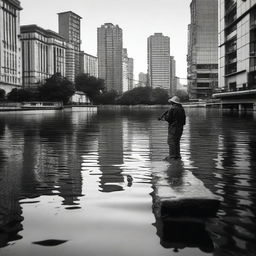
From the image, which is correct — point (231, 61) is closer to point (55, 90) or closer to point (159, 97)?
point (55, 90)

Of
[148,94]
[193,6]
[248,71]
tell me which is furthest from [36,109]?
[193,6]

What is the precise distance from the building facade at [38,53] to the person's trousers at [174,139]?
153 metres

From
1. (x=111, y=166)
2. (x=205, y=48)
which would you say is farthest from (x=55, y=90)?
(x=111, y=166)

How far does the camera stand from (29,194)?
830 cm

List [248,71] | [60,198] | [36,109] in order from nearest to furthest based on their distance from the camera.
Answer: [60,198], [248,71], [36,109]

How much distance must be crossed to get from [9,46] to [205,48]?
75.1m

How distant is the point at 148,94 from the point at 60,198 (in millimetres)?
167639

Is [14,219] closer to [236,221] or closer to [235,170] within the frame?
[236,221]

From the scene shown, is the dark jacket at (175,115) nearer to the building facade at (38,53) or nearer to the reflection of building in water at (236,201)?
the reflection of building in water at (236,201)

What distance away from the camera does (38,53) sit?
172625mm

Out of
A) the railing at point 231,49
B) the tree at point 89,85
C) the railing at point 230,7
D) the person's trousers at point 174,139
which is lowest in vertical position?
the person's trousers at point 174,139

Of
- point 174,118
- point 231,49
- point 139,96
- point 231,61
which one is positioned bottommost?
point 174,118

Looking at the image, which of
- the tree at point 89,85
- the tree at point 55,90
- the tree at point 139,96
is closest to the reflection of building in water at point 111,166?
the tree at point 55,90

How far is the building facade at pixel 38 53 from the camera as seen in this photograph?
551ft
